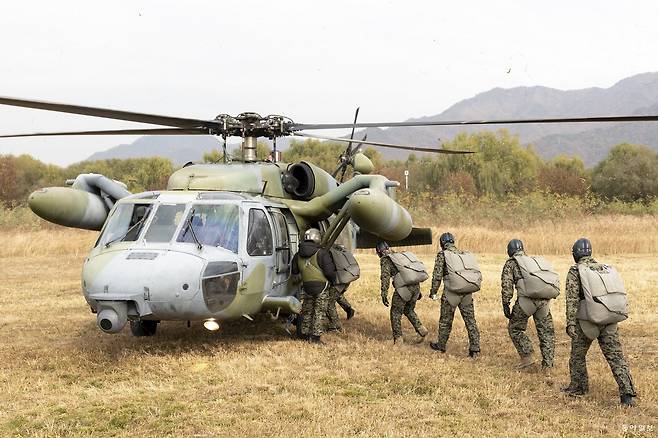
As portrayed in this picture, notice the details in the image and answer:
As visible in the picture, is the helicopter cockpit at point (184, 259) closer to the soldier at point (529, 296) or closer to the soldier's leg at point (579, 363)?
the soldier at point (529, 296)

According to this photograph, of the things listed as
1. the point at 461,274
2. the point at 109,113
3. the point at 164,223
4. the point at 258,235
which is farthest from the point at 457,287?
the point at 109,113

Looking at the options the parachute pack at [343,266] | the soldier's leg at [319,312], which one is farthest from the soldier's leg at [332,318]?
Result: the soldier's leg at [319,312]

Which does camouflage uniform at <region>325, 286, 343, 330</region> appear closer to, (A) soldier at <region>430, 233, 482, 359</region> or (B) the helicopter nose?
(A) soldier at <region>430, 233, 482, 359</region>

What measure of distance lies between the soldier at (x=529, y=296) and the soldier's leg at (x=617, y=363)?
108 cm

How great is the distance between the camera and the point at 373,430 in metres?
5.26

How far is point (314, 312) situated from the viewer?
28.5 ft

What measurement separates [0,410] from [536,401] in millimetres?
4872

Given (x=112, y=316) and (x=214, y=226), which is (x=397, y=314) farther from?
(x=112, y=316)

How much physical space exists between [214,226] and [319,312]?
1.88 m

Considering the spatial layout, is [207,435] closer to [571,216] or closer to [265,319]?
[265,319]

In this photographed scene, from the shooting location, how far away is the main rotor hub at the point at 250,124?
9273 mm

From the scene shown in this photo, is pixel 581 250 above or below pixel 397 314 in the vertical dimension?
above

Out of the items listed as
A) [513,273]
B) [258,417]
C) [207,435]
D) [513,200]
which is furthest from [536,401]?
[513,200]

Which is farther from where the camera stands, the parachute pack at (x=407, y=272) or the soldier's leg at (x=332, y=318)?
the soldier's leg at (x=332, y=318)
